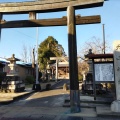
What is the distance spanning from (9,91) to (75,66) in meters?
9.81

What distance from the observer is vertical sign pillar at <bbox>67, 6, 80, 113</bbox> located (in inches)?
431

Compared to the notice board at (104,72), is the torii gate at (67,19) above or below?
above

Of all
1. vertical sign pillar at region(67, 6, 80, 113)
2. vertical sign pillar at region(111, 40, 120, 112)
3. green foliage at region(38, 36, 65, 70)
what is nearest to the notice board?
vertical sign pillar at region(111, 40, 120, 112)

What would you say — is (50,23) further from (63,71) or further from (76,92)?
(63,71)

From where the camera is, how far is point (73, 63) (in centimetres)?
1128

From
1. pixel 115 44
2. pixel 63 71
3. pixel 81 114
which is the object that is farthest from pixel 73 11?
pixel 63 71

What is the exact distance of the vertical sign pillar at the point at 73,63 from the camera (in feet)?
35.9

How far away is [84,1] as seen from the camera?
11.4 metres

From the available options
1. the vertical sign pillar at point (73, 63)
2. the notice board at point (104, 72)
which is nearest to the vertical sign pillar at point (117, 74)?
the vertical sign pillar at point (73, 63)

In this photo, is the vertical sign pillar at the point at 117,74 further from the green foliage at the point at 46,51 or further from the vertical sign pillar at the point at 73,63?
the green foliage at the point at 46,51

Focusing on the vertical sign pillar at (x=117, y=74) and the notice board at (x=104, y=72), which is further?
the notice board at (x=104, y=72)

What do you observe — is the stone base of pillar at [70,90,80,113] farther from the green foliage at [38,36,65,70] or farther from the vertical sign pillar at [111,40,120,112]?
the green foliage at [38,36,65,70]

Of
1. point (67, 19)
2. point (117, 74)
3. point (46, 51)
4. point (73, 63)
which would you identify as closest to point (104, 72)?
point (117, 74)

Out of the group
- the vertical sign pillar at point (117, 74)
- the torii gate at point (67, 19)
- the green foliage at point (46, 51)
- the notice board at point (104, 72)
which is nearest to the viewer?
the vertical sign pillar at point (117, 74)
